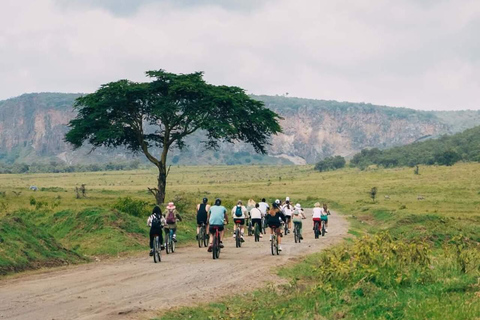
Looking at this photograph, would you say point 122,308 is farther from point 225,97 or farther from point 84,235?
point 225,97

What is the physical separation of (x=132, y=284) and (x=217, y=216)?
24.7 ft

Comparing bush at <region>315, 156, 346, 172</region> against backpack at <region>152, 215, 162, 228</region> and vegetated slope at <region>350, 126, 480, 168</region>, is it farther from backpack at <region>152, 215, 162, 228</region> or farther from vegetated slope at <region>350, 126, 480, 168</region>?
backpack at <region>152, 215, 162, 228</region>

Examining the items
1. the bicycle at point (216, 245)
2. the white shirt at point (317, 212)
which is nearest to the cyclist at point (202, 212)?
the bicycle at point (216, 245)

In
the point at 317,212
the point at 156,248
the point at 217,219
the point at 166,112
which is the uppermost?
the point at 166,112

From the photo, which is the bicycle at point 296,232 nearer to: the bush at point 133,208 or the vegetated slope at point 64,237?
the vegetated slope at point 64,237

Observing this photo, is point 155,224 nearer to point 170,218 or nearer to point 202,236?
point 170,218

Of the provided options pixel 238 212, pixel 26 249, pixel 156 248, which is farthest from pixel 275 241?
pixel 26 249

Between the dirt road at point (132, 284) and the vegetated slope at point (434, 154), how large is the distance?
102 metres

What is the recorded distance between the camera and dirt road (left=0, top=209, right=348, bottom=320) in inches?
546

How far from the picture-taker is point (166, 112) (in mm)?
47969

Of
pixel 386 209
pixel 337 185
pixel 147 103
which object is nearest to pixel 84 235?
pixel 147 103

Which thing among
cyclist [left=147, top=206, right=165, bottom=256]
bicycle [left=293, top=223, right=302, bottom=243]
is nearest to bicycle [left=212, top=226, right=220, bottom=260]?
cyclist [left=147, top=206, right=165, bottom=256]

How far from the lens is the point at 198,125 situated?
4903cm

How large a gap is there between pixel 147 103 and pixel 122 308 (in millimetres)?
37471
